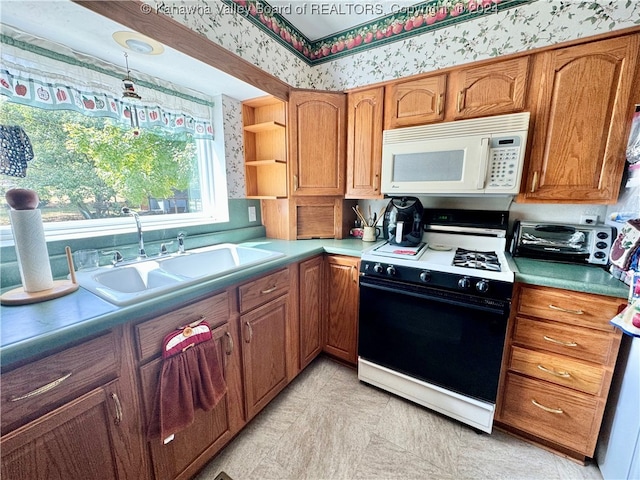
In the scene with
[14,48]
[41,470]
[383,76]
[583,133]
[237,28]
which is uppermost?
[237,28]

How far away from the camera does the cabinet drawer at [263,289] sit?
1327mm

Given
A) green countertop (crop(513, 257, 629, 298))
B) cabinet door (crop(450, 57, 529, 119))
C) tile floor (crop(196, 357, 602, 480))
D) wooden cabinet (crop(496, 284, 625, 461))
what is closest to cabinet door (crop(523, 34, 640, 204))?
cabinet door (crop(450, 57, 529, 119))

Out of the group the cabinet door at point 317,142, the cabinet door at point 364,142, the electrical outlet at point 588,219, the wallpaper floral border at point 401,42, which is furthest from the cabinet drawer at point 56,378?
the electrical outlet at point 588,219

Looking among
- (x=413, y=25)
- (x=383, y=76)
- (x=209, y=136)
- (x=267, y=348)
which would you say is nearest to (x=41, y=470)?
(x=267, y=348)

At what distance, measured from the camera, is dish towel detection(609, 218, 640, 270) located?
1.13 meters

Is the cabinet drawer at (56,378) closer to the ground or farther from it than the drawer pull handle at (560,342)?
farther from it

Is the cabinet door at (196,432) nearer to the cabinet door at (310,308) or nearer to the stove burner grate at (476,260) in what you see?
the cabinet door at (310,308)

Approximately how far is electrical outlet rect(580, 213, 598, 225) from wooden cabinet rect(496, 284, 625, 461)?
0.65 metres

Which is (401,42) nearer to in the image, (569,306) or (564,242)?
(564,242)

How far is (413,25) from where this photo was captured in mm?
1743

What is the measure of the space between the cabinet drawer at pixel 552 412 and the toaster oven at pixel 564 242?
694 millimetres

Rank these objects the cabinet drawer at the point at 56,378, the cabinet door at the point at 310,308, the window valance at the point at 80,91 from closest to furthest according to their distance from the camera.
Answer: the cabinet drawer at the point at 56,378
the window valance at the point at 80,91
the cabinet door at the point at 310,308

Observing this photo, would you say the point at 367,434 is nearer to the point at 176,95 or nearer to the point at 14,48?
the point at 176,95

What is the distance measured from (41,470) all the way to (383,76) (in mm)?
2458
